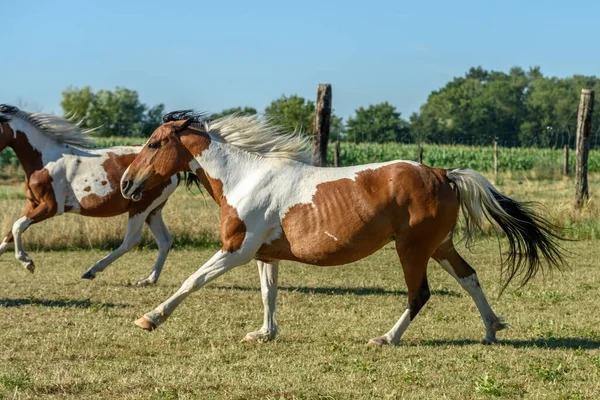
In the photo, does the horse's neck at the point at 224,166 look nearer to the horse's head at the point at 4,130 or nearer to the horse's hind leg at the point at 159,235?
the horse's hind leg at the point at 159,235

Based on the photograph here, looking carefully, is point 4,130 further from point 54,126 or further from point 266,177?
point 266,177

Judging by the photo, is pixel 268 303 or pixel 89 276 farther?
pixel 89 276

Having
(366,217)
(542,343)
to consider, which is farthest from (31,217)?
(542,343)

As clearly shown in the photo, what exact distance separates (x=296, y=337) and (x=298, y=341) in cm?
17

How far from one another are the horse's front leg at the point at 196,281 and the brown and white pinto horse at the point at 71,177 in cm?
429

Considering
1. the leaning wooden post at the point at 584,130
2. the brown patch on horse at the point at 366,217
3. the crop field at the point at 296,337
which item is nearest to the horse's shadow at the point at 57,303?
the crop field at the point at 296,337

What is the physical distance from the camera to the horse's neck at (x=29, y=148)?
37.2 ft

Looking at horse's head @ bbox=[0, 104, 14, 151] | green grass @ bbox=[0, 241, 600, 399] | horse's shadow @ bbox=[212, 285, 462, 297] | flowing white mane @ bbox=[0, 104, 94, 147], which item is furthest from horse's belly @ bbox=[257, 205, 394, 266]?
horse's head @ bbox=[0, 104, 14, 151]

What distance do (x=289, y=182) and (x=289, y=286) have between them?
393 centimetres

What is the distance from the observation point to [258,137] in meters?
7.68

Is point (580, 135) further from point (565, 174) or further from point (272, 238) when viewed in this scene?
point (565, 174)

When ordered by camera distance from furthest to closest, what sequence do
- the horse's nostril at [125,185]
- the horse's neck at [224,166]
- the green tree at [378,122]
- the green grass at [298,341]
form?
the green tree at [378,122] → the horse's nostril at [125,185] → the horse's neck at [224,166] → the green grass at [298,341]

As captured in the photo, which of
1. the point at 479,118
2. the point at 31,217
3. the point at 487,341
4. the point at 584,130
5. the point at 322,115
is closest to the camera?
the point at 487,341

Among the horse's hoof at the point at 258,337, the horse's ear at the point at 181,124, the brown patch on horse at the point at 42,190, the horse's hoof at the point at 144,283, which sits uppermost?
the horse's ear at the point at 181,124
